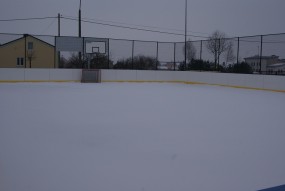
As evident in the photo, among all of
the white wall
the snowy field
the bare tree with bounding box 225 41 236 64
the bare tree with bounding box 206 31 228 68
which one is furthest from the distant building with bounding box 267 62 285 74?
the snowy field

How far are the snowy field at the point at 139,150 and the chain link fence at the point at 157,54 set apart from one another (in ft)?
28.3

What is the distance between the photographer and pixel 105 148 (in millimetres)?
4816

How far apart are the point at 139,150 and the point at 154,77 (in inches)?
610

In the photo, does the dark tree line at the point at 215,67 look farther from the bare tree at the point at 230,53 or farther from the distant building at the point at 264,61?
the distant building at the point at 264,61

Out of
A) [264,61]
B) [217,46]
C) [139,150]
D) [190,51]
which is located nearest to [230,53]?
[217,46]

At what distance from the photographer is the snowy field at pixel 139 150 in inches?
142

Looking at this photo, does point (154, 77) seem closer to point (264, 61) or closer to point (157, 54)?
point (157, 54)

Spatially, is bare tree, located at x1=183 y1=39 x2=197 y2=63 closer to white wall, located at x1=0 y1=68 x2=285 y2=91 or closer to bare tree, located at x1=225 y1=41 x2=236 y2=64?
white wall, located at x1=0 y1=68 x2=285 y2=91

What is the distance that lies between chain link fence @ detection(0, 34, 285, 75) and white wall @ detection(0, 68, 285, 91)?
22.1 inches

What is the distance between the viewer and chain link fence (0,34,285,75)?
1644 centimetres

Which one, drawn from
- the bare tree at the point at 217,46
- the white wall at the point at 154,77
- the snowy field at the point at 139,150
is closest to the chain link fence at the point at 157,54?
the bare tree at the point at 217,46

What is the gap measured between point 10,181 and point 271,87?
1323 cm

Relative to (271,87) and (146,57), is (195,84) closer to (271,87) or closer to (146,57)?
(146,57)

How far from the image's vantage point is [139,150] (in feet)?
15.6
